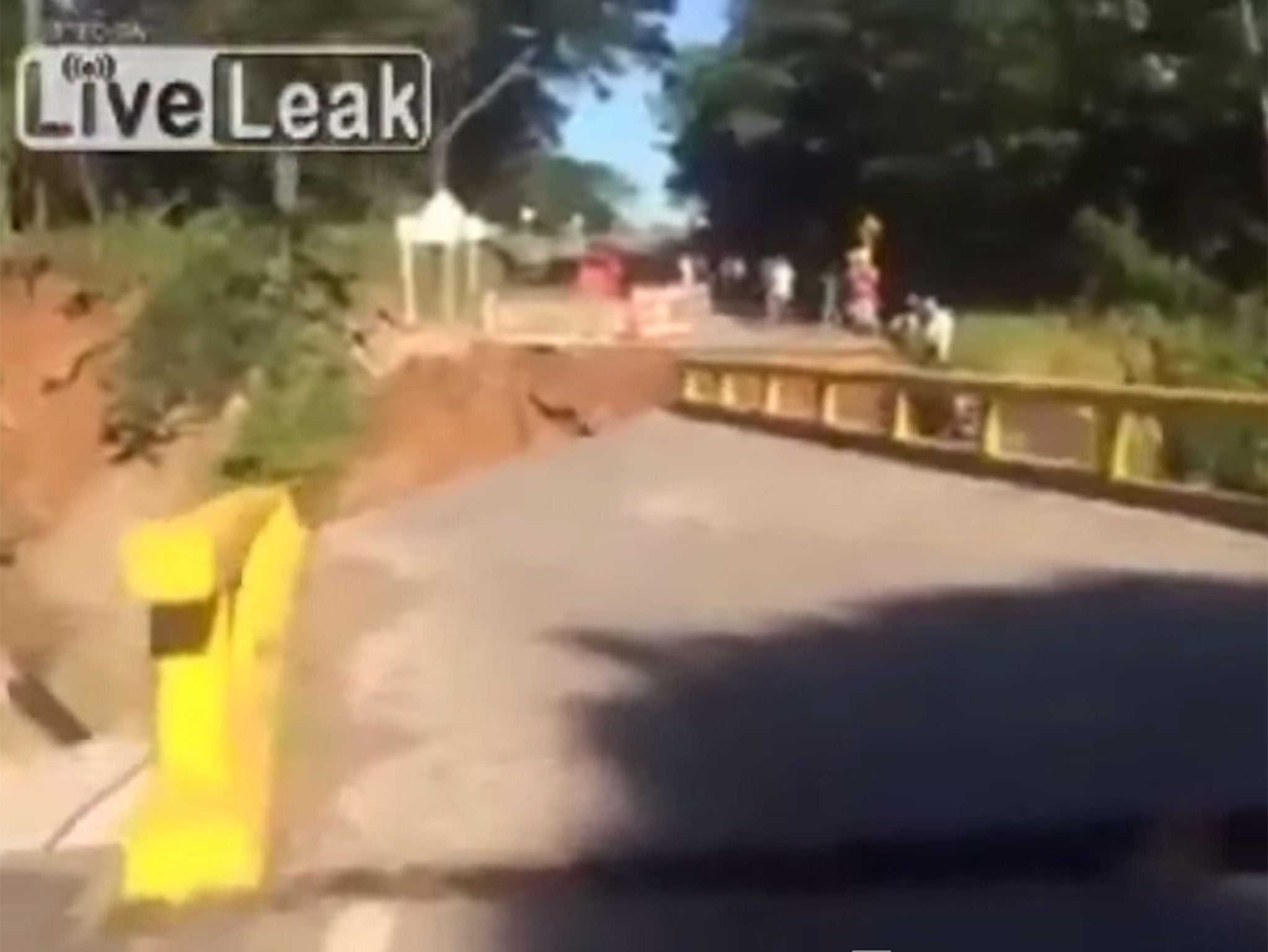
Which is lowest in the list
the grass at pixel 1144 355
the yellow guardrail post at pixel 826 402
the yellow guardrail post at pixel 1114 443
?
the yellow guardrail post at pixel 1114 443

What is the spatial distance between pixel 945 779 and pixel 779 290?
310mm

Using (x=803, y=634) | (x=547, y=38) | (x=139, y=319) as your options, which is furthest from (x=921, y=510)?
(x=139, y=319)

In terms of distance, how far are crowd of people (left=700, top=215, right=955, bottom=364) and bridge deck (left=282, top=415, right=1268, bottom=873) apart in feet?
0.24

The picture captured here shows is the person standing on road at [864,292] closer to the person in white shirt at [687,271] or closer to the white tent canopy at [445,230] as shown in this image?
the person in white shirt at [687,271]

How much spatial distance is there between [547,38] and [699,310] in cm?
16

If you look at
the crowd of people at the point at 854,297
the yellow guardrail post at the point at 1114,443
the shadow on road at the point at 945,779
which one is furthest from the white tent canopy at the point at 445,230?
the yellow guardrail post at the point at 1114,443

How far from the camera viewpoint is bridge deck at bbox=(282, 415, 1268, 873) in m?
1.04

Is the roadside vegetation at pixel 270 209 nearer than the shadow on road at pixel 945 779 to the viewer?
Yes

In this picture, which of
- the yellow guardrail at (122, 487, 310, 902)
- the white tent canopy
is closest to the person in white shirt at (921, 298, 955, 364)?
the white tent canopy

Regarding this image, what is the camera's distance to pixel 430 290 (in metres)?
1.00

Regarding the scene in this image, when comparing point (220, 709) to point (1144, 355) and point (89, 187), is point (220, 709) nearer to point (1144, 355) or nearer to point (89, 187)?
point (89, 187)

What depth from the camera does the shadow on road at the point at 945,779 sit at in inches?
41.8

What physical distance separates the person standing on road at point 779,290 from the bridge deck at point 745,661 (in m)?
0.07

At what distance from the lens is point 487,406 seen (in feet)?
3.35
